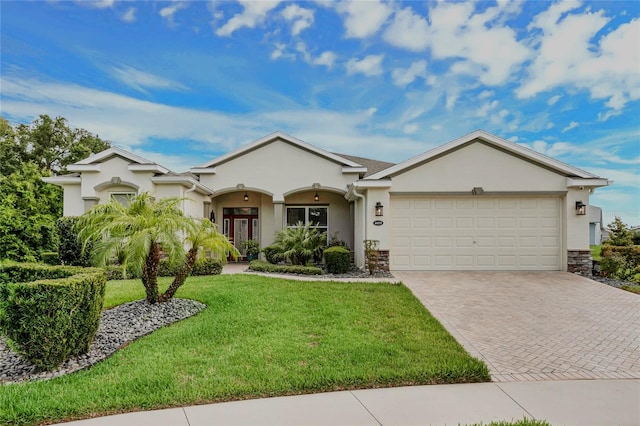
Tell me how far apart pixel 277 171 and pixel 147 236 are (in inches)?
375

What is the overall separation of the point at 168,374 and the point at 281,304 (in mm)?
3523

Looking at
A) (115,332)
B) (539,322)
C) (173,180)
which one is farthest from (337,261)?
(115,332)

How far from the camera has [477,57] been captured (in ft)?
44.0

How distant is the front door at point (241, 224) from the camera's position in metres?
17.2

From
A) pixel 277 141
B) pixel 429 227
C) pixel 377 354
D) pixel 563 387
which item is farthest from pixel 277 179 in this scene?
pixel 563 387

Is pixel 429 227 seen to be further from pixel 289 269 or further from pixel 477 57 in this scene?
pixel 477 57

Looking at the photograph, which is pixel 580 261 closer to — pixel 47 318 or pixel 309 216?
pixel 309 216

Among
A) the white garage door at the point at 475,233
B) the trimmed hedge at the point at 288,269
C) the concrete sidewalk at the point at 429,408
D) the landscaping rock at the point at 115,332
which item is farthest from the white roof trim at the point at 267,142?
the concrete sidewalk at the point at 429,408

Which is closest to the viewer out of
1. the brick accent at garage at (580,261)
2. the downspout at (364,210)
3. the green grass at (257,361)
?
the green grass at (257,361)

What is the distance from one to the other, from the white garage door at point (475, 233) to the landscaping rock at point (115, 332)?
768 cm

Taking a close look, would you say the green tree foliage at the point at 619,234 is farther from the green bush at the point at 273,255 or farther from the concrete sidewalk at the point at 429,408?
the concrete sidewalk at the point at 429,408

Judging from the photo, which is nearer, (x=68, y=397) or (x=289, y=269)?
(x=68, y=397)

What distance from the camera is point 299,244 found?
47.0 feet

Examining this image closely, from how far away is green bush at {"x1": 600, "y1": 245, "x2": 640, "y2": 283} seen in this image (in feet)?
37.8
